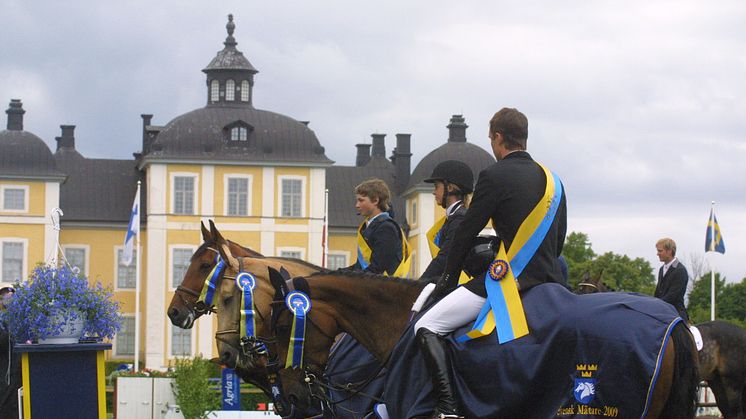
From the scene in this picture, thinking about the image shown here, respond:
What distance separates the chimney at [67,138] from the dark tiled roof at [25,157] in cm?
1194

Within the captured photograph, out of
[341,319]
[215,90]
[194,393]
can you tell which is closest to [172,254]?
[215,90]

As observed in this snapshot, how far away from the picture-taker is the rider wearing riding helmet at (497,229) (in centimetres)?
757

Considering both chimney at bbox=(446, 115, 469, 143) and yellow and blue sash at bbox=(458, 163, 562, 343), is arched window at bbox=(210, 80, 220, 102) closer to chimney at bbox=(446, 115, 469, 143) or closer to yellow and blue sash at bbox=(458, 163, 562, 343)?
chimney at bbox=(446, 115, 469, 143)

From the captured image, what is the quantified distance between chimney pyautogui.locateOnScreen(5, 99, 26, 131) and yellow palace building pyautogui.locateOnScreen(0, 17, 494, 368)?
0.25 feet

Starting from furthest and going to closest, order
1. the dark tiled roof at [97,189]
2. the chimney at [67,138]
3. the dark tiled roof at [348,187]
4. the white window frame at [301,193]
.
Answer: the chimney at [67,138] < the dark tiled roof at [348,187] < the dark tiled roof at [97,189] < the white window frame at [301,193]

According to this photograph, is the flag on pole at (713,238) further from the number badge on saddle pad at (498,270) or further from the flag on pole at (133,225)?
the number badge on saddle pad at (498,270)

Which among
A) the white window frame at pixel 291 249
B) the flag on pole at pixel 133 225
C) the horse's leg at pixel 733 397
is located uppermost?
the flag on pole at pixel 133 225

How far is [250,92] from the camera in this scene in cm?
7606

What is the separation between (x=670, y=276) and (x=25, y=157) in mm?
60304

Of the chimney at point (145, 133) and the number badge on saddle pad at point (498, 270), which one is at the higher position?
the chimney at point (145, 133)

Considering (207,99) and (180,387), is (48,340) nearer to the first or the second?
(180,387)

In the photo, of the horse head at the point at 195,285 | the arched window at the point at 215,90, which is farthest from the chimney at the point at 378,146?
the horse head at the point at 195,285

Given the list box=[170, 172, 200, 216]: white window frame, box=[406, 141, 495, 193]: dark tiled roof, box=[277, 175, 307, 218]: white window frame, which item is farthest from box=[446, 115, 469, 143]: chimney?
box=[170, 172, 200, 216]: white window frame

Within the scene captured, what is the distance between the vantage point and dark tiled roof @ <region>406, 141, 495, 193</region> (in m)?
74.1
